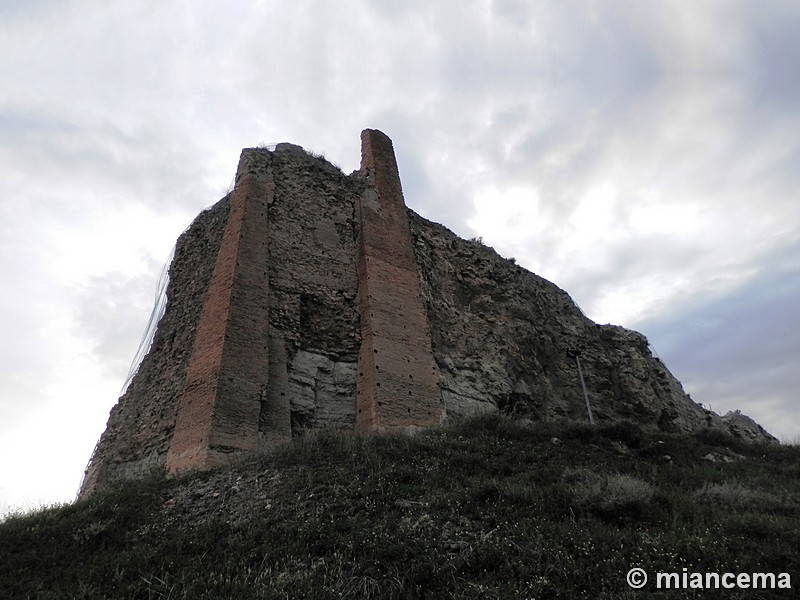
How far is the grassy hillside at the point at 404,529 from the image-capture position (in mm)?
5605

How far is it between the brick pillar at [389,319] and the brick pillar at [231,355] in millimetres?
2305

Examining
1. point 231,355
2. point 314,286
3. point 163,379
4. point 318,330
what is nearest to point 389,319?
point 318,330

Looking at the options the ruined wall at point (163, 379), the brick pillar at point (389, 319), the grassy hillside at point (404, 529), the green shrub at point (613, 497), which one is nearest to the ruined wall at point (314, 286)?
the brick pillar at point (389, 319)

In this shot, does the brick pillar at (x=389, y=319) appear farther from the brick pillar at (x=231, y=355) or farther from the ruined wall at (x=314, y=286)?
the brick pillar at (x=231, y=355)

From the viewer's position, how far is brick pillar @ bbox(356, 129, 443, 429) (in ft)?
39.2

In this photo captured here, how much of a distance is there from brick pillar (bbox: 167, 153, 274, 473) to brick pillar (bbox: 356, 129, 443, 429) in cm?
231

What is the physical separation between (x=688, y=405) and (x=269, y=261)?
18050mm

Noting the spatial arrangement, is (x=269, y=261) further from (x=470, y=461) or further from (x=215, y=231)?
(x=470, y=461)

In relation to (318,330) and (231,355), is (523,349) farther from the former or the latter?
(231,355)

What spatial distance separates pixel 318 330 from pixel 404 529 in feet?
21.4

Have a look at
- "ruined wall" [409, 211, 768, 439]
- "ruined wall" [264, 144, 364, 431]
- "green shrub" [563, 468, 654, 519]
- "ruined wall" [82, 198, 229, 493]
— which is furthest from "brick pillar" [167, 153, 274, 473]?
"green shrub" [563, 468, 654, 519]

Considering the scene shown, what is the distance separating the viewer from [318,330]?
1260 cm

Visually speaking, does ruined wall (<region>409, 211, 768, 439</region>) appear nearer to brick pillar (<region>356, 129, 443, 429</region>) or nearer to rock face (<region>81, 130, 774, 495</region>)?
rock face (<region>81, 130, 774, 495</region>)

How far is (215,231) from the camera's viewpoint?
13.9 m
